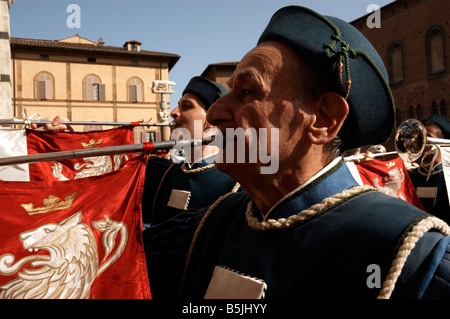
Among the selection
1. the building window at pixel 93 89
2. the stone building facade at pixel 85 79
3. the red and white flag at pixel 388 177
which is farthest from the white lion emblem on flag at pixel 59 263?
the building window at pixel 93 89

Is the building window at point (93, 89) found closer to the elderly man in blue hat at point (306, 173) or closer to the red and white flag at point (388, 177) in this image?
the red and white flag at point (388, 177)

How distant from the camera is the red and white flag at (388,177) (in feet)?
17.2

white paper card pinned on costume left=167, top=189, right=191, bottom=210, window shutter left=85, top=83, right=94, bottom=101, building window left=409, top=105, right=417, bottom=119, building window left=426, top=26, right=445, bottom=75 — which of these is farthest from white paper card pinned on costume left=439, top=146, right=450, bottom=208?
window shutter left=85, top=83, right=94, bottom=101

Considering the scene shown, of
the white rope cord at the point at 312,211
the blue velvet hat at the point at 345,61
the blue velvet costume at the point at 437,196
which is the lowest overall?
the blue velvet costume at the point at 437,196

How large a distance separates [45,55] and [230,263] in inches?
1654

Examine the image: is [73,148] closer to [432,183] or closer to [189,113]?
[189,113]

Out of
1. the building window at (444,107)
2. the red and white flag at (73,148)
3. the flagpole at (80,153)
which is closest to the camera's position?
the flagpole at (80,153)

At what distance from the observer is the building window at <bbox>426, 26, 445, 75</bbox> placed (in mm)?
34000

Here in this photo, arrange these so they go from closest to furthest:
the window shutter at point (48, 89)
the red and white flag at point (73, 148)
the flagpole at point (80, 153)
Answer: the flagpole at point (80, 153)
the red and white flag at point (73, 148)
the window shutter at point (48, 89)

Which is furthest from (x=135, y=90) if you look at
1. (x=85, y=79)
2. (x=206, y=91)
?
(x=206, y=91)

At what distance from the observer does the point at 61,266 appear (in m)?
1.83

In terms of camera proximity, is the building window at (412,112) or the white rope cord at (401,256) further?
the building window at (412,112)

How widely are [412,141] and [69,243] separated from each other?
4.54 meters

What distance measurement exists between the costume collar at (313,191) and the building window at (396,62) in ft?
133
